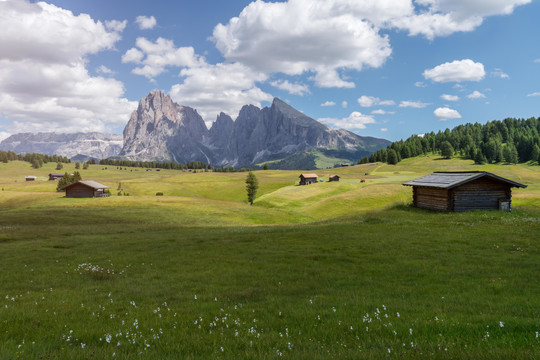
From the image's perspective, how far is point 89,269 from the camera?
1581 cm

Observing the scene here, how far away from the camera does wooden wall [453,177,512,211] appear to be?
44.6 metres

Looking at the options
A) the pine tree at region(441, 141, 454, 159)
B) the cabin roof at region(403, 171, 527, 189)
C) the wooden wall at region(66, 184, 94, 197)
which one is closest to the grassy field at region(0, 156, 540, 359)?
the cabin roof at region(403, 171, 527, 189)

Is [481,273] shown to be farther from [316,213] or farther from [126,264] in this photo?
[316,213]

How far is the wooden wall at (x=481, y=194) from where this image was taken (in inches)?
1754

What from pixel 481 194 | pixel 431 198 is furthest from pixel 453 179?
pixel 431 198

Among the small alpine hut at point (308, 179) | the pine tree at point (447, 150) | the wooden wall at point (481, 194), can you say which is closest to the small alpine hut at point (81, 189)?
the small alpine hut at point (308, 179)

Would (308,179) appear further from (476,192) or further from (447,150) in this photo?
(447,150)

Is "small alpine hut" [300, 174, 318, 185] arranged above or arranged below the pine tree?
below

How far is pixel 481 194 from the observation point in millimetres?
45000

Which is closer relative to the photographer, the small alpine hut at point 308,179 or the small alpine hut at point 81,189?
the small alpine hut at point 81,189

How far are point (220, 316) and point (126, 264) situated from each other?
1204cm

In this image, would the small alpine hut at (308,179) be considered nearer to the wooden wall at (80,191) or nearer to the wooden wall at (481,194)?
the wooden wall at (80,191)

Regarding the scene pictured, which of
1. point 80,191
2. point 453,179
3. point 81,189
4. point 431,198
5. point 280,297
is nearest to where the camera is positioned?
point 280,297

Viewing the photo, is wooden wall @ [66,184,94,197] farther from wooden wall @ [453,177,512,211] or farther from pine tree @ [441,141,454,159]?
pine tree @ [441,141,454,159]
